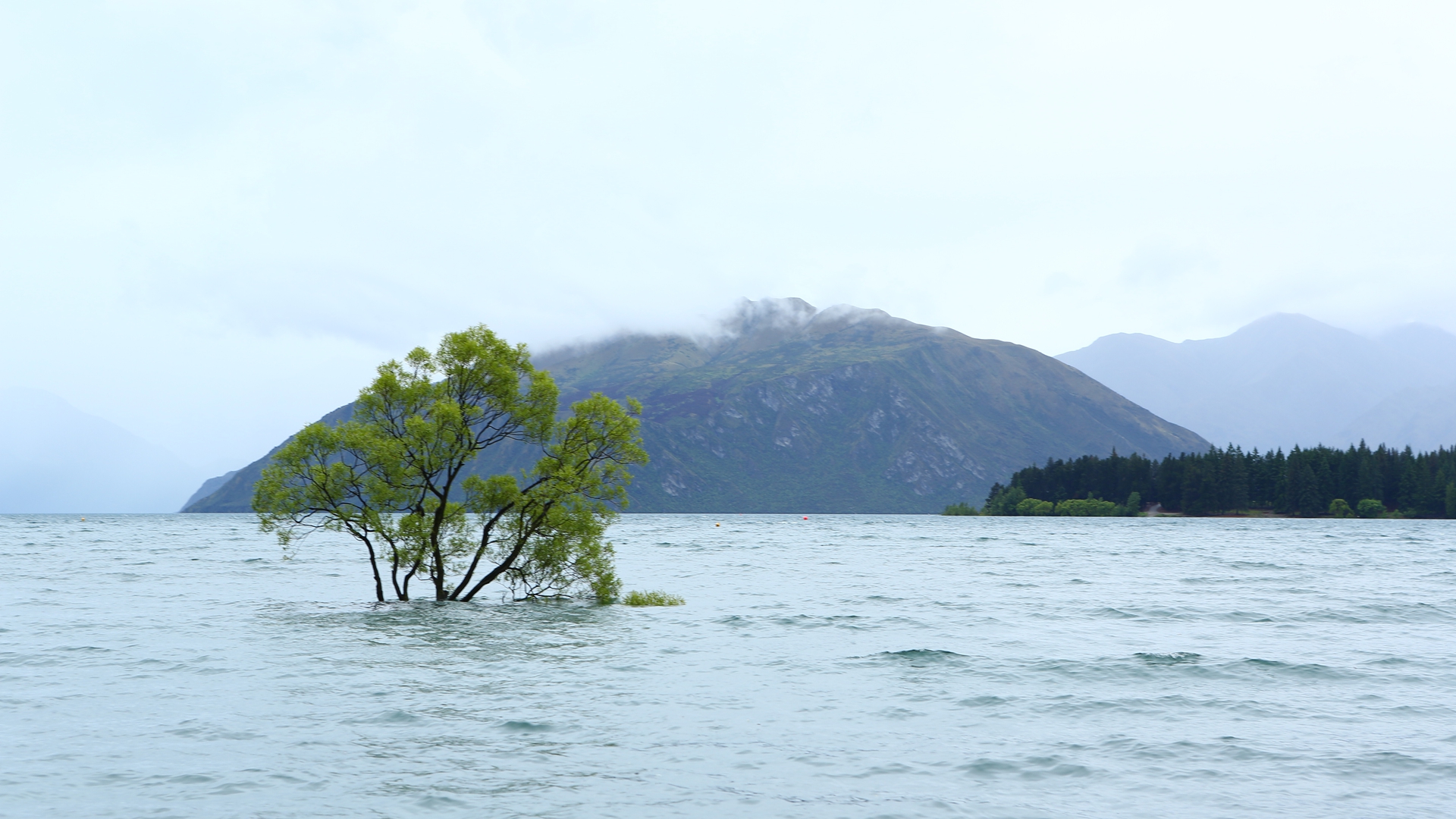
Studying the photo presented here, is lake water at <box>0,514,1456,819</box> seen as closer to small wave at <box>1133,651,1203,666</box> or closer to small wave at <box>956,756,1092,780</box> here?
small wave at <box>956,756,1092,780</box>

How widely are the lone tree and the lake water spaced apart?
146 inches

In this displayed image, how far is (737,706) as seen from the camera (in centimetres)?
2627

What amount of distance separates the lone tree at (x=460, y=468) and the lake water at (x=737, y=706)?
3.72m

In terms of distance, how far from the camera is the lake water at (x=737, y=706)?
1828 centimetres

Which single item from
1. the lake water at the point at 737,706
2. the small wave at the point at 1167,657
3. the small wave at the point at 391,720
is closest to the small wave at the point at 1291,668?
the lake water at the point at 737,706

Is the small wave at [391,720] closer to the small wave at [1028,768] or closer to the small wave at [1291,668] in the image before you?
the small wave at [1028,768]

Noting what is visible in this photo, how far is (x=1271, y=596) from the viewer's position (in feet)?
187

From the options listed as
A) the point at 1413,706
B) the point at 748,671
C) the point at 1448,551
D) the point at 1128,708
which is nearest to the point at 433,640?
the point at 748,671

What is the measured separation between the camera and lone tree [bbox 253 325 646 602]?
45.8 metres

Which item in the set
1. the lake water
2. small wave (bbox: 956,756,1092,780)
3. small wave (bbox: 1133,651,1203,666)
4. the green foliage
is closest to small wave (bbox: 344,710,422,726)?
the lake water

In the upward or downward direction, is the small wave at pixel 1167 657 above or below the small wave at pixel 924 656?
above

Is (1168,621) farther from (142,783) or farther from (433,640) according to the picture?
(142,783)

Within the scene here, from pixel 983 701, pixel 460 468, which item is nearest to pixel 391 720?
pixel 983 701

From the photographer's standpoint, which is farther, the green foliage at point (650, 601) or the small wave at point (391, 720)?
the green foliage at point (650, 601)
